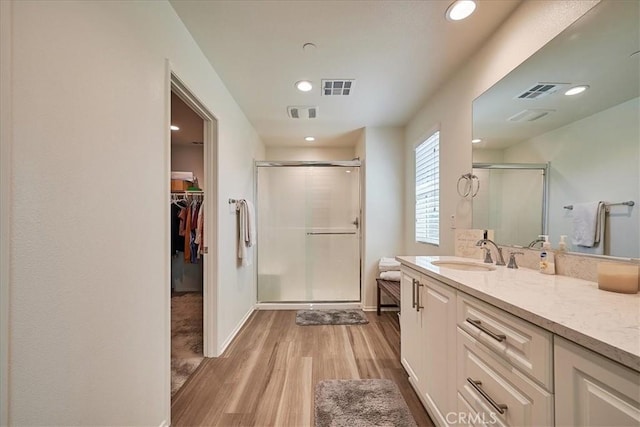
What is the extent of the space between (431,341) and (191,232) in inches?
130

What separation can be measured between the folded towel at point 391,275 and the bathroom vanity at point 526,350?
153 cm

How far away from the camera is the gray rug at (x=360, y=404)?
4.79 feet

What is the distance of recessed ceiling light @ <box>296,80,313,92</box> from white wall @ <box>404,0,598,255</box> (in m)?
1.27

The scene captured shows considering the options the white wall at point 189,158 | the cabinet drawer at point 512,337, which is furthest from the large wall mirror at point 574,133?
the white wall at point 189,158

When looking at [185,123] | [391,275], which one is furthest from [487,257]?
[185,123]

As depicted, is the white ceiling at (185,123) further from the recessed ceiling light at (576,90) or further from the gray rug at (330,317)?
the recessed ceiling light at (576,90)

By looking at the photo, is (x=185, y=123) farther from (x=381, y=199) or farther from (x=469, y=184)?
(x=469, y=184)

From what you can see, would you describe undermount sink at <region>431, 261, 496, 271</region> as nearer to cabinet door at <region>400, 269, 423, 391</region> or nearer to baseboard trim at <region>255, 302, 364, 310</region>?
cabinet door at <region>400, 269, 423, 391</region>

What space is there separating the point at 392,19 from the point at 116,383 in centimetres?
241

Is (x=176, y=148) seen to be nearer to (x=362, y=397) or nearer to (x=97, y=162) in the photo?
(x=97, y=162)

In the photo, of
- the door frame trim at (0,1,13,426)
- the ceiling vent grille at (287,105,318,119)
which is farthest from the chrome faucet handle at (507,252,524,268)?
the ceiling vent grille at (287,105,318,119)

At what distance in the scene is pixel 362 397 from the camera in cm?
166

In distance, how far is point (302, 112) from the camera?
2.91 metres

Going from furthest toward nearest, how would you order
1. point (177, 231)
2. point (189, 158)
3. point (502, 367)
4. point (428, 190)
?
point (189, 158)
point (177, 231)
point (428, 190)
point (502, 367)
